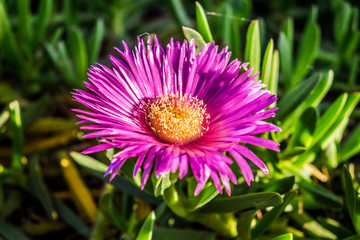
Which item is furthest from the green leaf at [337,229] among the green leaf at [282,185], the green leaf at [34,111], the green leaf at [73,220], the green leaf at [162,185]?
the green leaf at [34,111]

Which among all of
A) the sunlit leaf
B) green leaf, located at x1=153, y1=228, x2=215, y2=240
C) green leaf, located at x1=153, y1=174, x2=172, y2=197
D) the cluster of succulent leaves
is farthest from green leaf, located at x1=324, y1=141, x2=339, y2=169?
the sunlit leaf

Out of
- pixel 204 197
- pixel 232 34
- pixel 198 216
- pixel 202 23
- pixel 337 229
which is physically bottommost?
pixel 337 229

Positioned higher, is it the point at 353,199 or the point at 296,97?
the point at 296,97

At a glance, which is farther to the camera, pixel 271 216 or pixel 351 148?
pixel 351 148

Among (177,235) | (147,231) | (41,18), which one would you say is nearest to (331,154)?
(177,235)

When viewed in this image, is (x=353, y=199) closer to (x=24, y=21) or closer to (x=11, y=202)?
(x=11, y=202)

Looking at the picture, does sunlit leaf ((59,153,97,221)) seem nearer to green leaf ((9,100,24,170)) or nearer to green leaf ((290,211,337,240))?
green leaf ((9,100,24,170))
